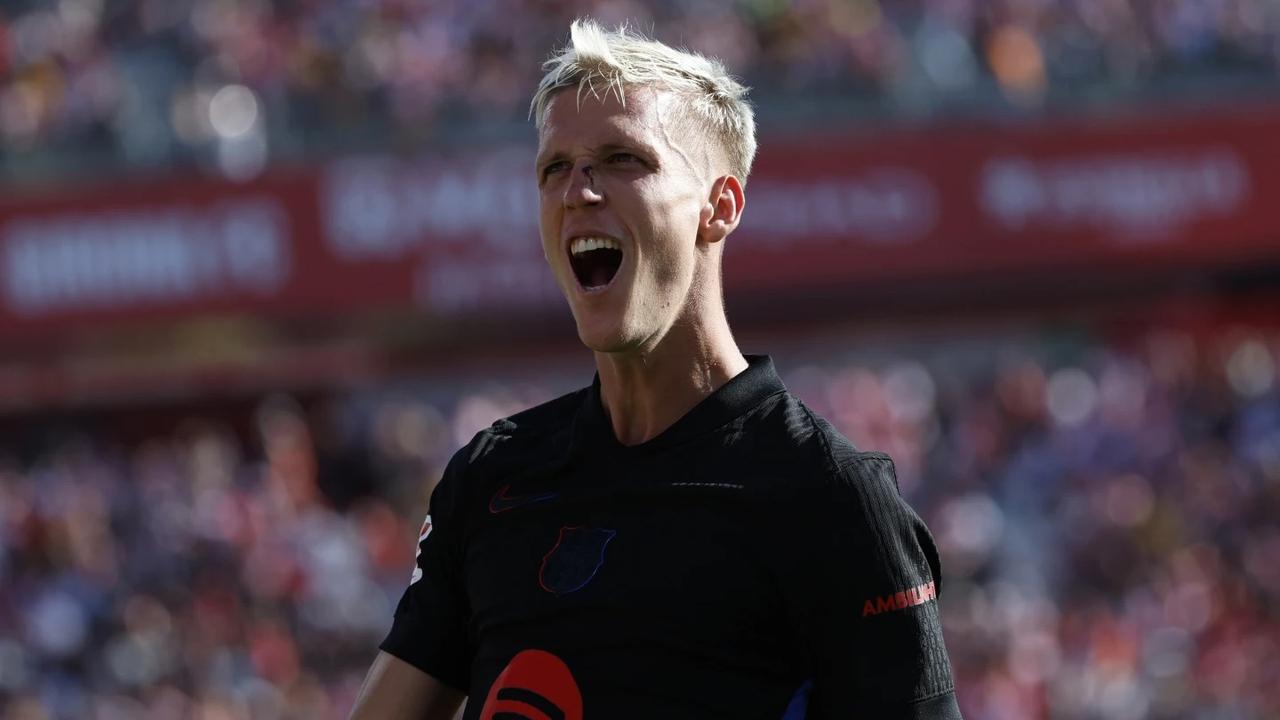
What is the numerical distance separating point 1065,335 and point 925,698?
51.9 ft

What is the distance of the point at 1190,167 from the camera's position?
1675 centimetres

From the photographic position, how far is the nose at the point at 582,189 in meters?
2.41

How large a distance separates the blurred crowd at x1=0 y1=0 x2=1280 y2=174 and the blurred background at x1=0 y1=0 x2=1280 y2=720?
32mm

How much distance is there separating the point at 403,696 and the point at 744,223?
13.8 metres

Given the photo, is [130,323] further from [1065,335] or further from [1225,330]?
[1225,330]

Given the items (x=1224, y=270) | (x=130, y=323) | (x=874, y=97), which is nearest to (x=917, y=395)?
(x=874, y=97)

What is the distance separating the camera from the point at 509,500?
2.50 meters

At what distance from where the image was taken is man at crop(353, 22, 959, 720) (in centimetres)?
228

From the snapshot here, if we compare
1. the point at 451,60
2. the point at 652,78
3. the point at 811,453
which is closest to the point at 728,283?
the point at 451,60

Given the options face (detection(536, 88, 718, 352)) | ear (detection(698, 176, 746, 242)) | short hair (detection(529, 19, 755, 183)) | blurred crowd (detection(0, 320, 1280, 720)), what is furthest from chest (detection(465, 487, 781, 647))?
blurred crowd (detection(0, 320, 1280, 720))

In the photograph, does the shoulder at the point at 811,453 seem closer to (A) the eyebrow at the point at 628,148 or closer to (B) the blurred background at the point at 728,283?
(A) the eyebrow at the point at 628,148

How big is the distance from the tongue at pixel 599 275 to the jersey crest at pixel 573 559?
1.07ft

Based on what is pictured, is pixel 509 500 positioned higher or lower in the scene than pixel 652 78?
lower

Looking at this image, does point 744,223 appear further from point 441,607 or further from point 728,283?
point 441,607
